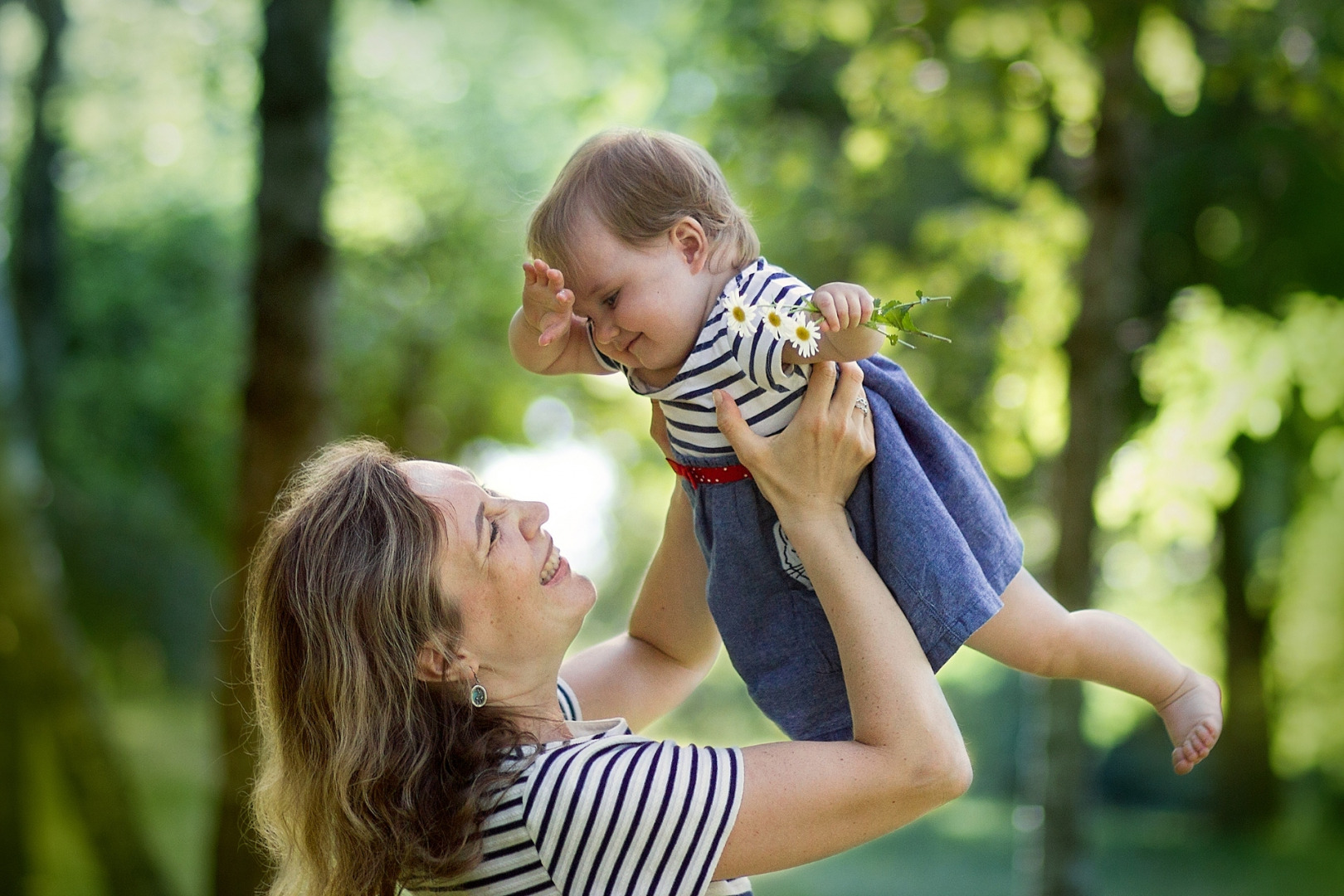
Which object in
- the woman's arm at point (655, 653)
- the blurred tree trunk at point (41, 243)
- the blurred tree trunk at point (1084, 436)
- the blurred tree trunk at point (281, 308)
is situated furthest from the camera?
the blurred tree trunk at point (41, 243)

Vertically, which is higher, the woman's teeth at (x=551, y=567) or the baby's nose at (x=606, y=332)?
the baby's nose at (x=606, y=332)

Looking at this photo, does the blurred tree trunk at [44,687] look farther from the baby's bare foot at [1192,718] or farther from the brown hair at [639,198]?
the baby's bare foot at [1192,718]

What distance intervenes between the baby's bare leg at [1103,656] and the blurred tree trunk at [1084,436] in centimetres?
328

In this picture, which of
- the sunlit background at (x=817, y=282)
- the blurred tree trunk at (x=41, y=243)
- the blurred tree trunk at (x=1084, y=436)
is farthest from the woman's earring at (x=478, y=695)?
the blurred tree trunk at (x=41, y=243)

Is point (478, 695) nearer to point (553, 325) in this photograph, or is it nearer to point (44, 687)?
point (553, 325)

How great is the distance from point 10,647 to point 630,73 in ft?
15.0

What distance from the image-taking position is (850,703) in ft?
5.65

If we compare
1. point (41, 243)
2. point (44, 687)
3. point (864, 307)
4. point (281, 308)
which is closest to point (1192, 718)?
point (864, 307)

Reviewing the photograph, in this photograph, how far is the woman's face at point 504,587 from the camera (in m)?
1.84

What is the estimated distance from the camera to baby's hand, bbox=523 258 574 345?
1835mm

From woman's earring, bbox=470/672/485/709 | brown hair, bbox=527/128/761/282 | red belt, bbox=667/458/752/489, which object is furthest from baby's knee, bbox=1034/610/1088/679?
woman's earring, bbox=470/672/485/709

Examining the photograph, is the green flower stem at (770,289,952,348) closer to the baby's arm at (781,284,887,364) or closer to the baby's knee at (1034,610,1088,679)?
the baby's arm at (781,284,887,364)

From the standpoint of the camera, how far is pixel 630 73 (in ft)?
20.7

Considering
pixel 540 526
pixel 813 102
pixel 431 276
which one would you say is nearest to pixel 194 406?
pixel 431 276
